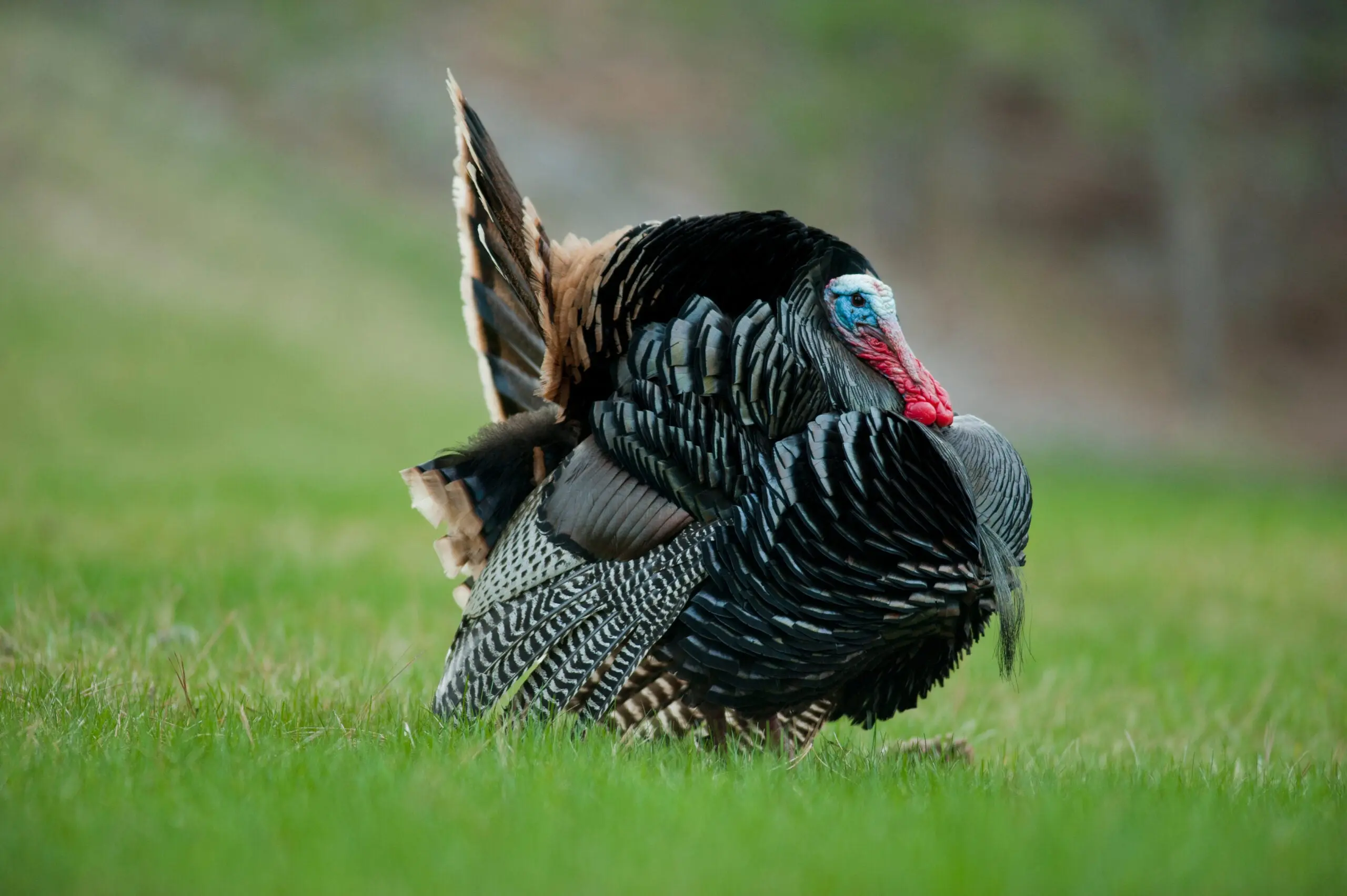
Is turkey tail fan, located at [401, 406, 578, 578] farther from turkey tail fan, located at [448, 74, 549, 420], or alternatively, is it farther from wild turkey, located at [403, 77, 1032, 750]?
turkey tail fan, located at [448, 74, 549, 420]

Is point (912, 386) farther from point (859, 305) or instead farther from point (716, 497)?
point (716, 497)

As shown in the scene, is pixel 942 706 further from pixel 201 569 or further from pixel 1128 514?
pixel 1128 514

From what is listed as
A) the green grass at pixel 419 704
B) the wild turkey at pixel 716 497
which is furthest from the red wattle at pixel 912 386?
the green grass at pixel 419 704

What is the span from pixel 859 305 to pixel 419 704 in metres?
1.74

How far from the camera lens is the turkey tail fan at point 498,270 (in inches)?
146

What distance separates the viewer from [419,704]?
143 inches

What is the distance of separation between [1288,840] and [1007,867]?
641 millimetres

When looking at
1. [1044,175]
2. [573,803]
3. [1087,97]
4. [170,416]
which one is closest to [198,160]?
[170,416]

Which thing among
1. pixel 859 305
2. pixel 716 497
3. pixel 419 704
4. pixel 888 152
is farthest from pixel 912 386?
pixel 888 152

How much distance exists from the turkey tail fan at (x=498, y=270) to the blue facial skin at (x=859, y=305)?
86cm

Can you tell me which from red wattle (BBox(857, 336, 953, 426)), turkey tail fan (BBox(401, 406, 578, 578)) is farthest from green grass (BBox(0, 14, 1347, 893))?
red wattle (BBox(857, 336, 953, 426))

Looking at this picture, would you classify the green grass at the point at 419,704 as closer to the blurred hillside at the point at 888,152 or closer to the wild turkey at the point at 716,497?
the wild turkey at the point at 716,497

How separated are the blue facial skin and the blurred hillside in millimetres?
12404

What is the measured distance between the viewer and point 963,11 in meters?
19.7
